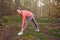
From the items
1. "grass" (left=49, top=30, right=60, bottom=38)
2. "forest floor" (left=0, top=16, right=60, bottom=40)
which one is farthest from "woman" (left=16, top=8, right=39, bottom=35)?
"grass" (left=49, top=30, right=60, bottom=38)

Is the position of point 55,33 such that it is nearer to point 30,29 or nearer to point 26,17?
point 30,29

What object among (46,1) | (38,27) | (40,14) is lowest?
(38,27)

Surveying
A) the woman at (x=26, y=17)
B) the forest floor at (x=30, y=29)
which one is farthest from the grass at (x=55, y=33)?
the woman at (x=26, y=17)

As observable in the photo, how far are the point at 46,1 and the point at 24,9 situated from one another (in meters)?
0.38

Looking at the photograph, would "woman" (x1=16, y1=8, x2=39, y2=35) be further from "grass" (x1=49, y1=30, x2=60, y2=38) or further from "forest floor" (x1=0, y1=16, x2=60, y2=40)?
"grass" (x1=49, y1=30, x2=60, y2=38)

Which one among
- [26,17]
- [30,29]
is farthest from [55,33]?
[26,17]

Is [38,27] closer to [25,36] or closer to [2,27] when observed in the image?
[25,36]

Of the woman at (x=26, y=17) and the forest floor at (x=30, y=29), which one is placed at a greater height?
the woman at (x=26, y=17)

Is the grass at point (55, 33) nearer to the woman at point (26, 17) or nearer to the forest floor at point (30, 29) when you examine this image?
the forest floor at point (30, 29)

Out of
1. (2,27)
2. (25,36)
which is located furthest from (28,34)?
(2,27)

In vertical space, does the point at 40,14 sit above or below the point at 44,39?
above

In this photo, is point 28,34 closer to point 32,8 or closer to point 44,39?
point 44,39

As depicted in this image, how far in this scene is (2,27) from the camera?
2.53 m

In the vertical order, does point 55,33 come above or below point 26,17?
below
